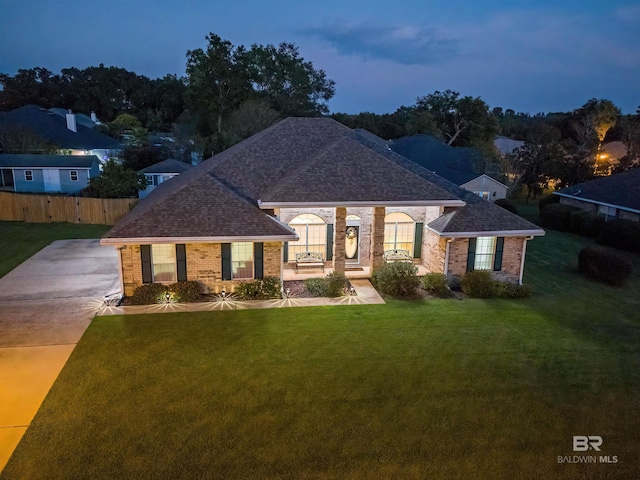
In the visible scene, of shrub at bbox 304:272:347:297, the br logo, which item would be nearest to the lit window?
shrub at bbox 304:272:347:297

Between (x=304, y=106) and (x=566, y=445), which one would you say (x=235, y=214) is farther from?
(x=304, y=106)

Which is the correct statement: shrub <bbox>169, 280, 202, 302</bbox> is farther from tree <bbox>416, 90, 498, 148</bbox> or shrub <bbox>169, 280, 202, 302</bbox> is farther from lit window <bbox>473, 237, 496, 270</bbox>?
tree <bbox>416, 90, 498, 148</bbox>

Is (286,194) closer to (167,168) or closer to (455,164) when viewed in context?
(167,168)

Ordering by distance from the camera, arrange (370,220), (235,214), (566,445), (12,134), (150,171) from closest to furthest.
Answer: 1. (566,445)
2. (235,214)
3. (370,220)
4. (150,171)
5. (12,134)

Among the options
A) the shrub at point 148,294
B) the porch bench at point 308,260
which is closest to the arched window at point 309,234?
the porch bench at point 308,260

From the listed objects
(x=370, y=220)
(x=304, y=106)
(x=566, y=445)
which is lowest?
(x=566, y=445)

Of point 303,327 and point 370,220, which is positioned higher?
point 370,220

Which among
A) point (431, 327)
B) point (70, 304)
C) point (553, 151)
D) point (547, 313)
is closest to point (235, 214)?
point (70, 304)
